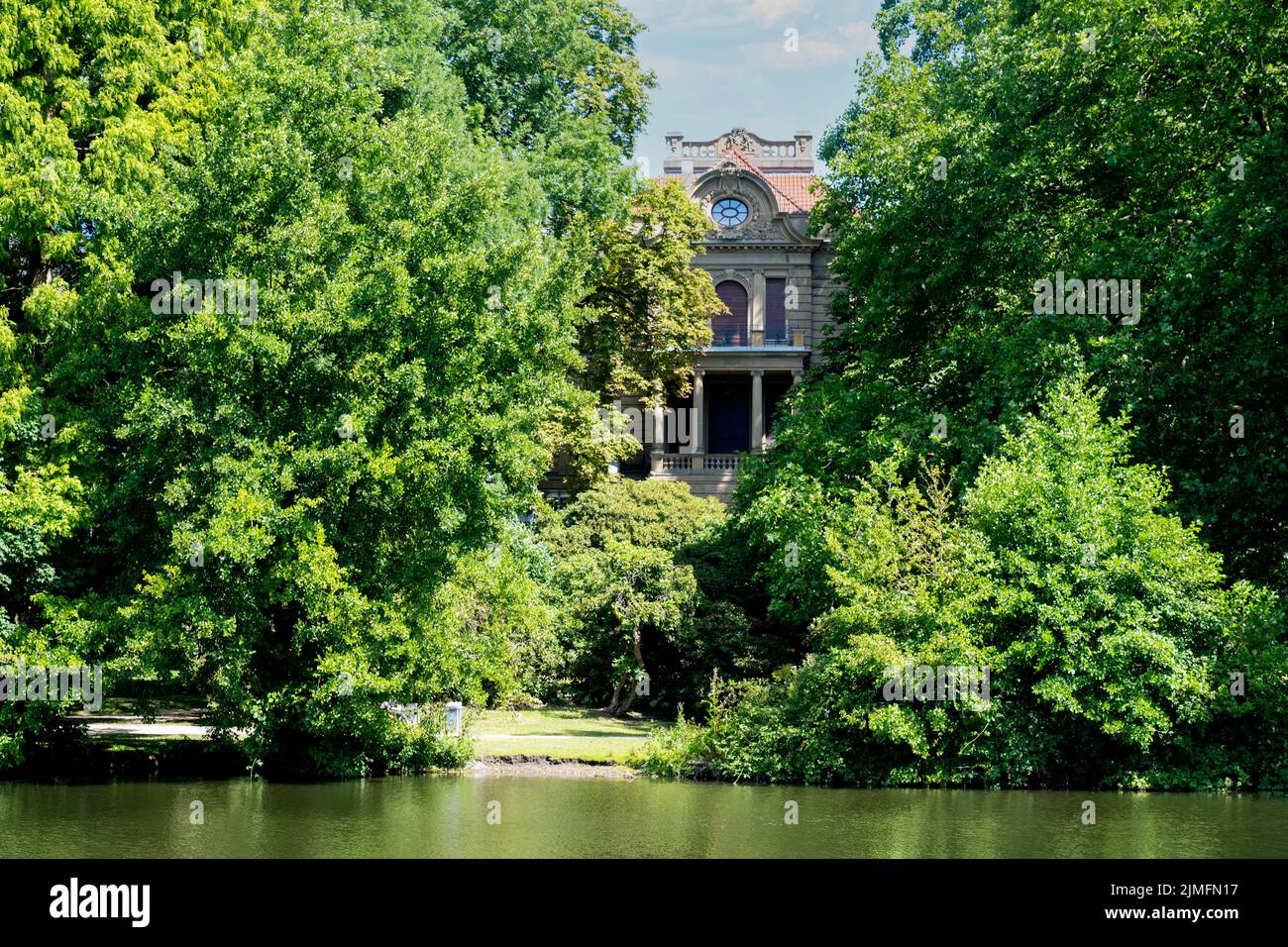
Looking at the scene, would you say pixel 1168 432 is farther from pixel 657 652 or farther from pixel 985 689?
pixel 657 652

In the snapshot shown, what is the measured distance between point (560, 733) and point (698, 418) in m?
22.7

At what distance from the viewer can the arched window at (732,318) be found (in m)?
45.8

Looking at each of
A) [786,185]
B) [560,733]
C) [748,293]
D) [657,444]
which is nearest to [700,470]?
[657,444]

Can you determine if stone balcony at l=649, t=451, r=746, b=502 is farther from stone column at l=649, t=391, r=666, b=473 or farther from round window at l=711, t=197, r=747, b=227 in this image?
round window at l=711, t=197, r=747, b=227

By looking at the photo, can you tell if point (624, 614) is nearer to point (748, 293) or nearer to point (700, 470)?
point (700, 470)

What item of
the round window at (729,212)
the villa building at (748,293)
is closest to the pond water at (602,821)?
the villa building at (748,293)

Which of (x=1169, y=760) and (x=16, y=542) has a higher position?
(x=16, y=542)

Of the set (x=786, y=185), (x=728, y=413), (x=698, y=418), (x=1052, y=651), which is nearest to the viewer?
(x=1052, y=651)

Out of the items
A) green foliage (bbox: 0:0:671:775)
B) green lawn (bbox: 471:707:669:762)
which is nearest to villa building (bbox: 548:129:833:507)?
green lawn (bbox: 471:707:669:762)

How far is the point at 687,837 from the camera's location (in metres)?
13.0

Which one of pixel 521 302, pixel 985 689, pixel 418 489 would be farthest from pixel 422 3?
pixel 985 689

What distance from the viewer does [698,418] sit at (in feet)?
144
